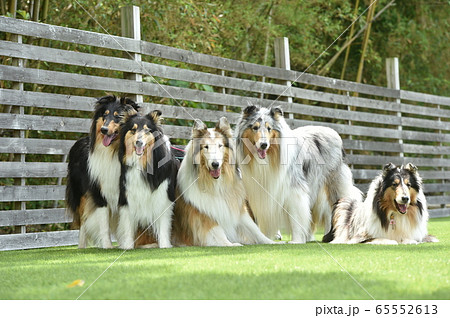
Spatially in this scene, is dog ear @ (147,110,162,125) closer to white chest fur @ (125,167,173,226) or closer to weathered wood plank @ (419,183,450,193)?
white chest fur @ (125,167,173,226)

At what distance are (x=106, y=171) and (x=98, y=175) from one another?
8cm

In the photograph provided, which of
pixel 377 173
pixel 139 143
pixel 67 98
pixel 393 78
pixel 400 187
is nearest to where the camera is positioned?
pixel 139 143

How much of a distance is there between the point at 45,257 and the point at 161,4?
4029mm

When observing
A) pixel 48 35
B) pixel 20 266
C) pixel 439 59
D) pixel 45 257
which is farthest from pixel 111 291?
pixel 439 59

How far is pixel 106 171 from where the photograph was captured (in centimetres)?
497

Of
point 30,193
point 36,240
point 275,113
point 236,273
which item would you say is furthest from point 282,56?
point 236,273

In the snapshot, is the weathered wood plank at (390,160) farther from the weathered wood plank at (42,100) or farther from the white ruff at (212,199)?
the weathered wood plank at (42,100)

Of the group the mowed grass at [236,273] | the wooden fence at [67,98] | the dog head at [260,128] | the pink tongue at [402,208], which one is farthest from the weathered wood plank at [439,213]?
the dog head at [260,128]

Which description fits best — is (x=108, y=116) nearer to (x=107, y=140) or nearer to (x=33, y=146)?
(x=107, y=140)

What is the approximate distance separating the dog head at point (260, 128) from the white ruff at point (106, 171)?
42.4 inches

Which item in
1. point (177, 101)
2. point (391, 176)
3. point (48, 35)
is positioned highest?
point (48, 35)

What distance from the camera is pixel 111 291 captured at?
2840 mm

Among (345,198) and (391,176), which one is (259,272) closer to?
(391,176)

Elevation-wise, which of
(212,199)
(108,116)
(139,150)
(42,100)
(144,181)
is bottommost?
(212,199)
